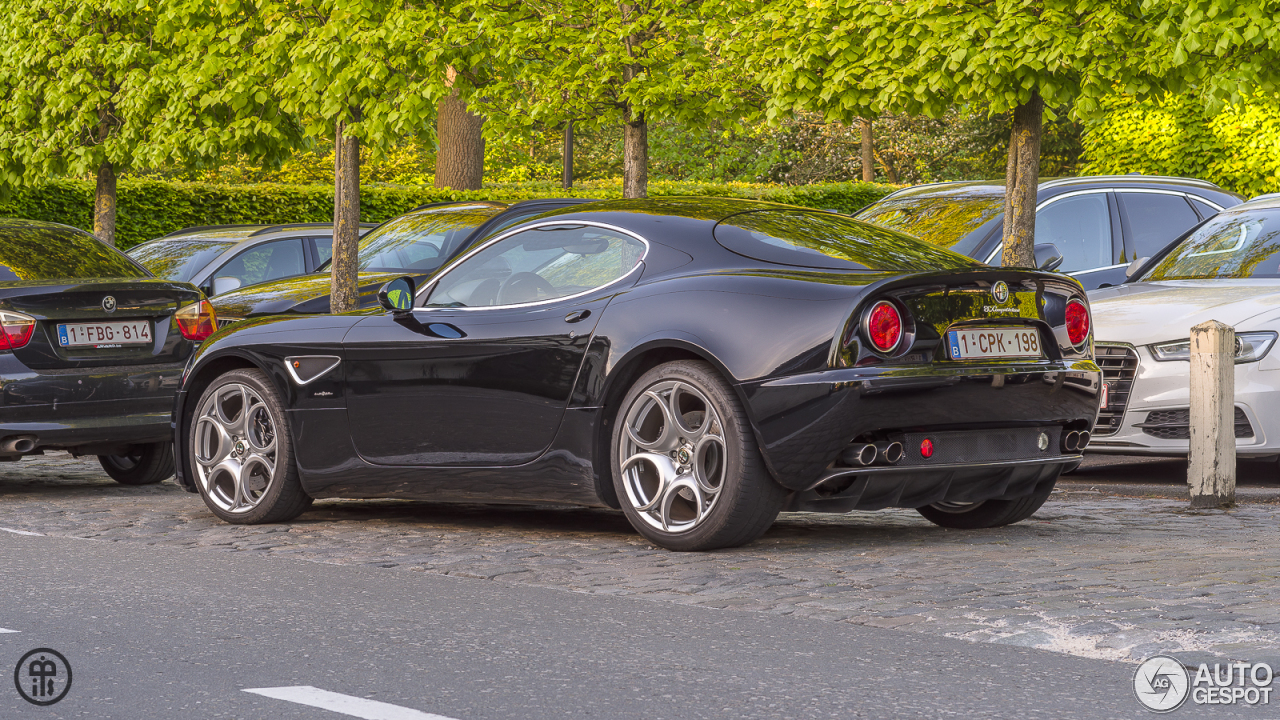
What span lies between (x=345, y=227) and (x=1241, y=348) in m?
7.04

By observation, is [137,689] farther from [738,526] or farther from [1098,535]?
[1098,535]

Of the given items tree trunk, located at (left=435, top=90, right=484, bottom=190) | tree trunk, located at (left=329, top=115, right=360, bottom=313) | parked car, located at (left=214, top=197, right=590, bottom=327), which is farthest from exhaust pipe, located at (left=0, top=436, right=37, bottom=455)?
tree trunk, located at (left=435, top=90, right=484, bottom=190)

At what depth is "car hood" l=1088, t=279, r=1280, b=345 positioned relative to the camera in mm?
8703

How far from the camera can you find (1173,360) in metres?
8.71

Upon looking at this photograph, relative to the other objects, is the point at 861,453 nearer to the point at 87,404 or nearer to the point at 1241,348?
the point at 1241,348

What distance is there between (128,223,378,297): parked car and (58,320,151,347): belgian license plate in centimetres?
515

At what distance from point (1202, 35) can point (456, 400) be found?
532 cm

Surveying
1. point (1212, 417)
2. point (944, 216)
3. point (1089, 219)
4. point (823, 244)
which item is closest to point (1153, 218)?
point (1089, 219)

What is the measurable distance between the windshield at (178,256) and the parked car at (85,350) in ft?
17.0

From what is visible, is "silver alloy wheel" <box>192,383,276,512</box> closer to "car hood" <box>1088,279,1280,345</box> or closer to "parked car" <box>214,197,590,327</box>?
"parked car" <box>214,197,590,327</box>

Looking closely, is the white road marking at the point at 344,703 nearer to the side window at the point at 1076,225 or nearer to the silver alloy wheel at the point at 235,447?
the silver alloy wheel at the point at 235,447

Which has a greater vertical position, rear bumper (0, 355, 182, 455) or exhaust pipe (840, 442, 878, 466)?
exhaust pipe (840, 442, 878, 466)

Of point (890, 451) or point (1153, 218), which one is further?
point (1153, 218)

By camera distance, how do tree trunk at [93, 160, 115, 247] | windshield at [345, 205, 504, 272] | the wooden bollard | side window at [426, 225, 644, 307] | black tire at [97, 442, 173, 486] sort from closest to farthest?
side window at [426, 225, 644, 307]
the wooden bollard
black tire at [97, 442, 173, 486]
windshield at [345, 205, 504, 272]
tree trunk at [93, 160, 115, 247]
